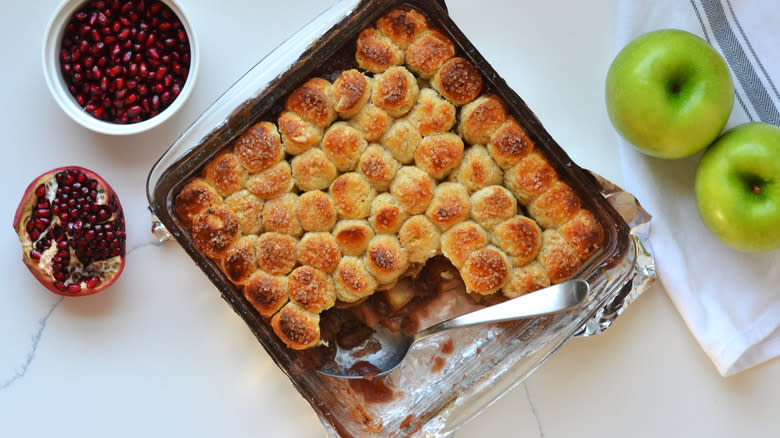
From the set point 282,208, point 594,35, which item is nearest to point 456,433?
point 282,208

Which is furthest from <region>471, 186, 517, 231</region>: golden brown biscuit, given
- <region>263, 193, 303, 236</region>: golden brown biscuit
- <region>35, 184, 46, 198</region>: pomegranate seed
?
<region>35, 184, 46, 198</region>: pomegranate seed

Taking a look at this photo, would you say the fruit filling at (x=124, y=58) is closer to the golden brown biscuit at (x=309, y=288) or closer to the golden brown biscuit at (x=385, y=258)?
the golden brown biscuit at (x=309, y=288)

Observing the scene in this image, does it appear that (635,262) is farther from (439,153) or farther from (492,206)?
(439,153)

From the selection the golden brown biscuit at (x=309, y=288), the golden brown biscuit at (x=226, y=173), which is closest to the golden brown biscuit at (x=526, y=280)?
the golden brown biscuit at (x=309, y=288)

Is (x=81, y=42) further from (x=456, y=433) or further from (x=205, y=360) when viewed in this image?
(x=456, y=433)

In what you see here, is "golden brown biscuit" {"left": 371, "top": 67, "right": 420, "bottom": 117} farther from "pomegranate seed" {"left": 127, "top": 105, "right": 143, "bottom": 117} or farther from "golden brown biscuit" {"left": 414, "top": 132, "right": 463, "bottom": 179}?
"pomegranate seed" {"left": 127, "top": 105, "right": 143, "bottom": 117}
